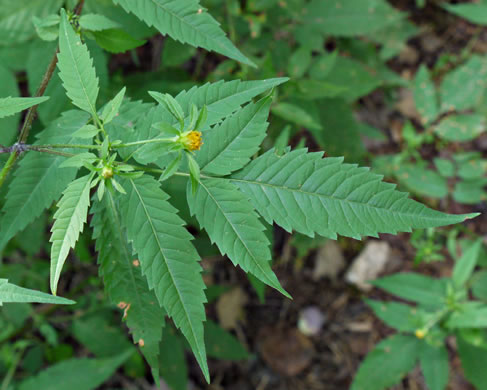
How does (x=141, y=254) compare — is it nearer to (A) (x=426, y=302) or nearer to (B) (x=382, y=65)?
(A) (x=426, y=302)

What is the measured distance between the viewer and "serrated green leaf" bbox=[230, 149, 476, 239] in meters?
1.42

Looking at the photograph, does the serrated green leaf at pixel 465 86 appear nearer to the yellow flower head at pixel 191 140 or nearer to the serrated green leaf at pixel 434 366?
the serrated green leaf at pixel 434 366

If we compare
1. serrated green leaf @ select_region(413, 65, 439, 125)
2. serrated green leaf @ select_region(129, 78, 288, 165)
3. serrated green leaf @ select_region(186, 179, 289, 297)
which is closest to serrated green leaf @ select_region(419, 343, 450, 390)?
serrated green leaf @ select_region(413, 65, 439, 125)

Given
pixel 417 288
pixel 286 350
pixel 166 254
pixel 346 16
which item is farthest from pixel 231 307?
pixel 166 254

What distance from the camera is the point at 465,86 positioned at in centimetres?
356

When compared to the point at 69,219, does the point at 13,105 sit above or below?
above

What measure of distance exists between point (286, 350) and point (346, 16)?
281 centimetres

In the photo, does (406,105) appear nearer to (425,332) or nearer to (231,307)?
(425,332)

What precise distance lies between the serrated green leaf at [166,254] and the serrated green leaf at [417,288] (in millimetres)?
2012

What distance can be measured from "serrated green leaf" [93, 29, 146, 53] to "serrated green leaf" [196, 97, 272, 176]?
0.58 meters

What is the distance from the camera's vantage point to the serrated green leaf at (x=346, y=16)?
3076mm

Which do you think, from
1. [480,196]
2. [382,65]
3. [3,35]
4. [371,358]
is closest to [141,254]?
[3,35]

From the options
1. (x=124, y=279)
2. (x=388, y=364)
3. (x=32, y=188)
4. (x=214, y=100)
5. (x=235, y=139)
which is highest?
(x=214, y=100)

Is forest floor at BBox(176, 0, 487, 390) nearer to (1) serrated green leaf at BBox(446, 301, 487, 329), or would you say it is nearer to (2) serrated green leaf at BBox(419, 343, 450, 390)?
(2) serrated green leaf at BBox(419, 343, 450, 390)
